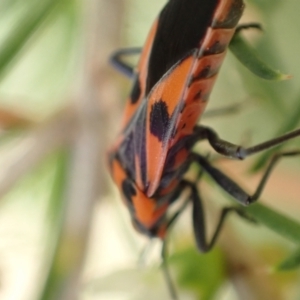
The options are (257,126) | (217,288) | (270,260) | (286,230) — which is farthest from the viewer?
(257,126)

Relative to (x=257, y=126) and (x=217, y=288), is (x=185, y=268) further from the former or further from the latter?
(x=257, y=126)

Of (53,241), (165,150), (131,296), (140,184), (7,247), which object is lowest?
(7,247)

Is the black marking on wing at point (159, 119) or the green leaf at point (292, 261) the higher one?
the black marking on wing at point (159, 119)

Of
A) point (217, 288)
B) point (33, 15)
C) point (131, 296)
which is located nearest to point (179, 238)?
point (131, 296)

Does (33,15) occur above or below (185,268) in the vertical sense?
above

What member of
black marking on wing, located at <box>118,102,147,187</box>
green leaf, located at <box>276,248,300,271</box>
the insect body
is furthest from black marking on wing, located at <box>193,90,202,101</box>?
green leaf, located at <box>276,248,300,271</box>

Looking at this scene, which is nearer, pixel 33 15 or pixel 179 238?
pixel 33 15

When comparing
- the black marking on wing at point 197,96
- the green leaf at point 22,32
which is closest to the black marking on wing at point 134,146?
the black marking on wing at point 197,96

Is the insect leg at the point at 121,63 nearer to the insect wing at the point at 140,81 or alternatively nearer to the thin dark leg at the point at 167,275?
the insect wing at the point at 140,81
